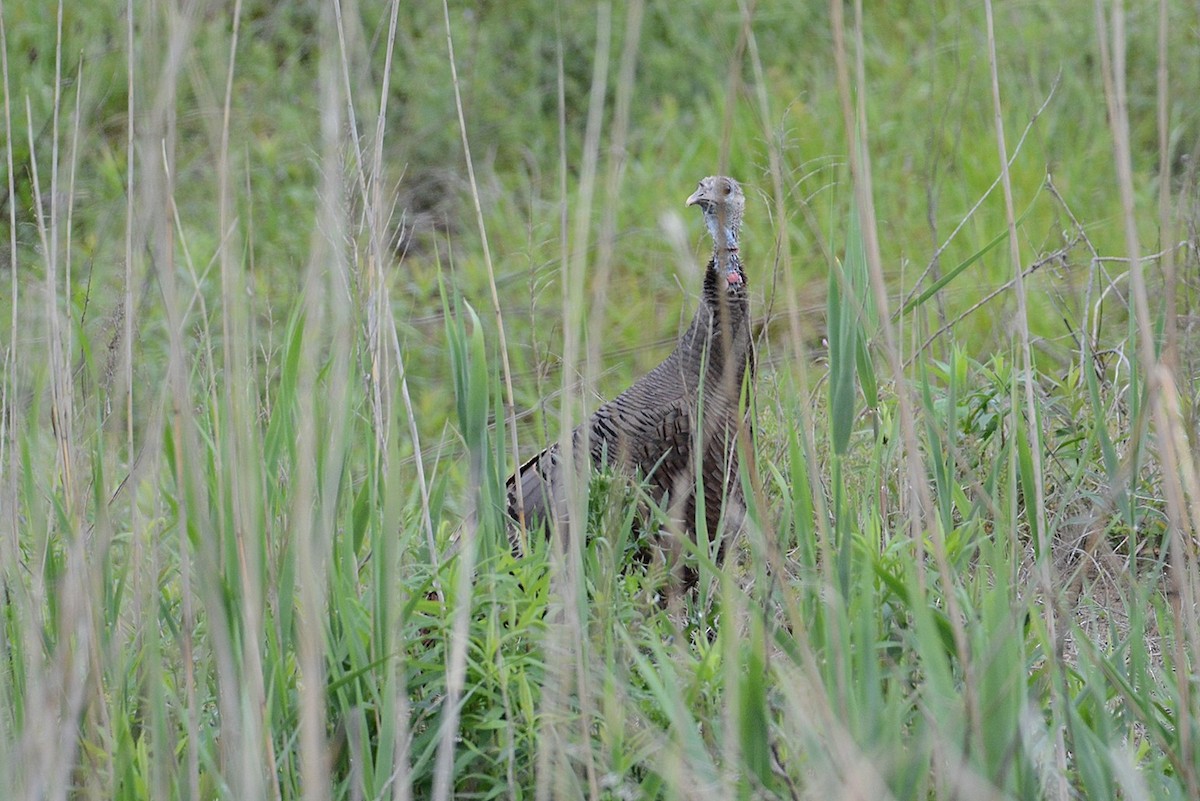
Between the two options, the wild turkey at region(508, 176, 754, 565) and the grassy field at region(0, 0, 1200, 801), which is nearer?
the grassy field at region(0, 0, 1200, 801)

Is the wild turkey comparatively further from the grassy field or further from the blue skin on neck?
the grassy field

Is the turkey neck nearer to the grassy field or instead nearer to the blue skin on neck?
the blue skin on neck

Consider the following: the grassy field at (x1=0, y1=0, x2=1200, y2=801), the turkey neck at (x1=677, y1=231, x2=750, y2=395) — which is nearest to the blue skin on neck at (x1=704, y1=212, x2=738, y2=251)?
the turkey neck at (x1=677, y1=231, x2=750, y2=395)

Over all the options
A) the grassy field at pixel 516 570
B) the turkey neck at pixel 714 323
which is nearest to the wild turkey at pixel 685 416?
the turkey neck at pixel 714 323

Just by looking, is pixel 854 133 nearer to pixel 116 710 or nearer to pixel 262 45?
pixel 116 710

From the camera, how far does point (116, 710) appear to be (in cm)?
144

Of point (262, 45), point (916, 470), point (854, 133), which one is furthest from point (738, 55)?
point (262, 45)

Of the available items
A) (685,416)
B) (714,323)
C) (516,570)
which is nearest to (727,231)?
(714,323)

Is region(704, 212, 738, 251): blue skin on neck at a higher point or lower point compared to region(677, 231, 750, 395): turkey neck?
higher

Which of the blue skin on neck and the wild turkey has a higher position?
the blue skin on neck

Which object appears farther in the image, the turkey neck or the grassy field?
the turkey neck

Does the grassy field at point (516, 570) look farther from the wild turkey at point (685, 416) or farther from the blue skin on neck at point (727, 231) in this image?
the blue skin on neck at point (727, 231)

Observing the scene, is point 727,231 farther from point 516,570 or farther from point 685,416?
point 516,570

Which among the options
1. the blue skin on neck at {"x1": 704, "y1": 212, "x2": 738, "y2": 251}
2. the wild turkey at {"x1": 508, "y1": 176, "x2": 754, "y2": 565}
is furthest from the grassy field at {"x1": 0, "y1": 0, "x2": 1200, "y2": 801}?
the blue skin on neck at {"x1": 704, "y1": 212, "x2": 738, "y2": 251}
